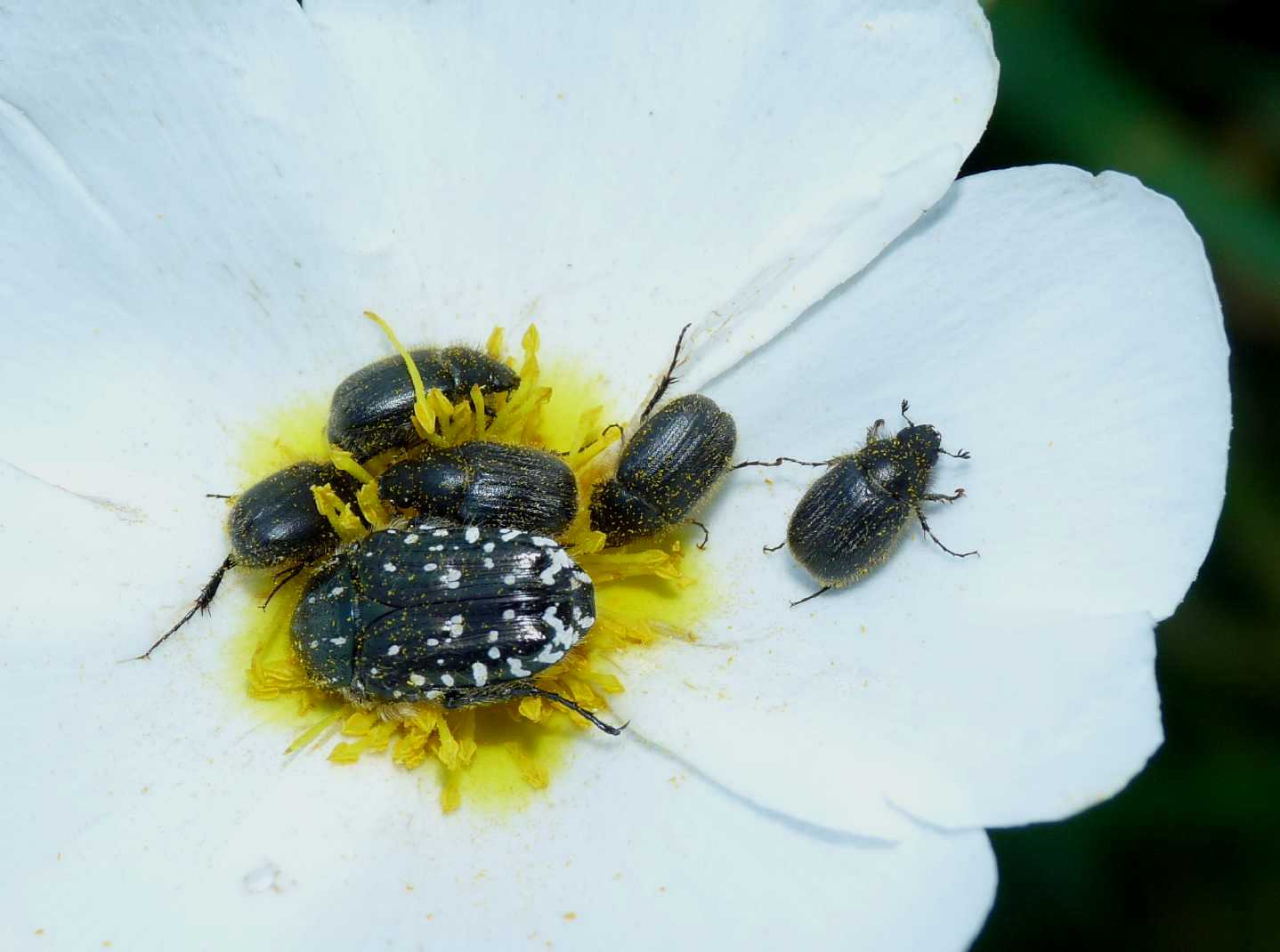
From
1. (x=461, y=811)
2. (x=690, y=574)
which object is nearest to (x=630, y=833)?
(x=461, y=811)

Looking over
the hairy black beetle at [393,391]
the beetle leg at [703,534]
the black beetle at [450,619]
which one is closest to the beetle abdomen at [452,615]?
the black beetle at [450,619]

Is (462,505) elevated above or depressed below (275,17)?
below

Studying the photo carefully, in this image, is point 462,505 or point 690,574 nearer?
point 462,505

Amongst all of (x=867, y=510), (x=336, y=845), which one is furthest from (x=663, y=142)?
(x=336, y=845)

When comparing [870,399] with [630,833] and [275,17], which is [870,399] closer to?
[630,833]

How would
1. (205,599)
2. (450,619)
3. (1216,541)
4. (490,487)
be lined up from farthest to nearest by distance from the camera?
(1216,541)
(205,599)
(490,487)
(450,619)

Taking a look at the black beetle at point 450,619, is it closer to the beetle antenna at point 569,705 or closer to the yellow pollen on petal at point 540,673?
the beetle antenna at point 569,705

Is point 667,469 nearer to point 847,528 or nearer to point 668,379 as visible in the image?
point 668,379
